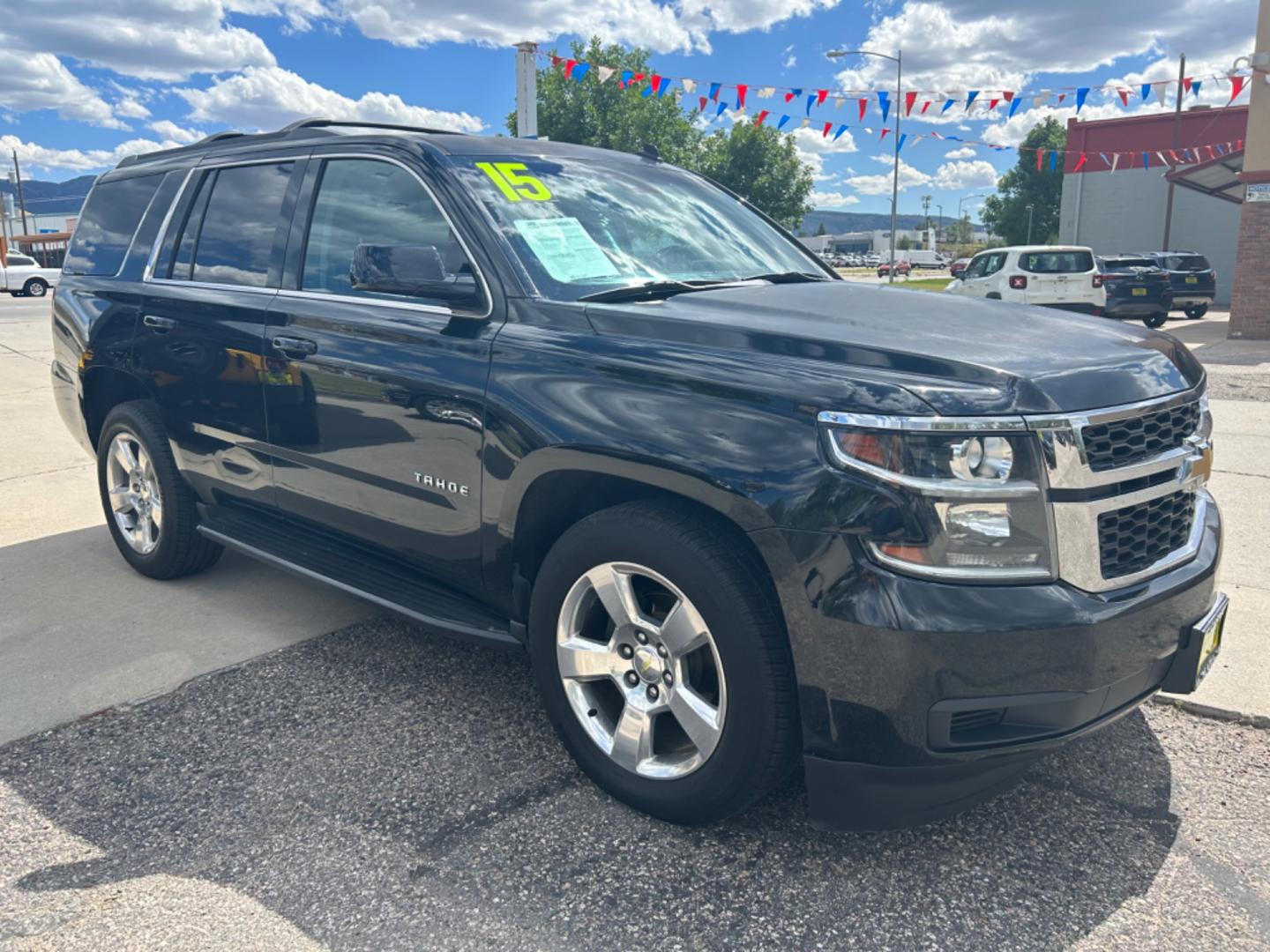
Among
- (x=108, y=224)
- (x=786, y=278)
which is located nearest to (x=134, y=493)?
(x=108, y=224)

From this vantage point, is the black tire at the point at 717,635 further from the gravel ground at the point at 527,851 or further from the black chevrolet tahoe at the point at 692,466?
the gravel ground at the point at 527,851

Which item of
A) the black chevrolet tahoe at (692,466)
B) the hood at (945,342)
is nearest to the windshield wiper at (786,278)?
the black chevrolet tahoe at (692,466)

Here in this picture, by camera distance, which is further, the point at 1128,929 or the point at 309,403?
the point at 309,403

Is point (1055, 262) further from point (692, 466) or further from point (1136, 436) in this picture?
point (692, 466)

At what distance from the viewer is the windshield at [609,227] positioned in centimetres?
314

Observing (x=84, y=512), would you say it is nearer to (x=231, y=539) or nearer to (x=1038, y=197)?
(x=231, y=539)

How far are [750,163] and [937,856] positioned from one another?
Answer: 200ft

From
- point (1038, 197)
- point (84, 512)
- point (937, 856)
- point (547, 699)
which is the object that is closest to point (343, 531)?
point (547, 699)

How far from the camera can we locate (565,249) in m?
3.19

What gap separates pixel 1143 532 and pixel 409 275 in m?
2.11

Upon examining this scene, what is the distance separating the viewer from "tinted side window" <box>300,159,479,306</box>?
3242 millimetres

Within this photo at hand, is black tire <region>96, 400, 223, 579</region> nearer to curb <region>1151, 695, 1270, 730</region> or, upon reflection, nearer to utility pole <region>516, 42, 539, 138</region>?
curb <region>1151, 695, 1270, 730</region>

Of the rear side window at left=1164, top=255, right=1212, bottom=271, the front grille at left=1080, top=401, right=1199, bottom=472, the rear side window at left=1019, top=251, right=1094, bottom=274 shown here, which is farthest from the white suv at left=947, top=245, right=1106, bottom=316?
the front grille at left=1080, top=401, right=1199, bottom=472

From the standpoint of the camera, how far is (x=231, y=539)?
4113 millimetres
